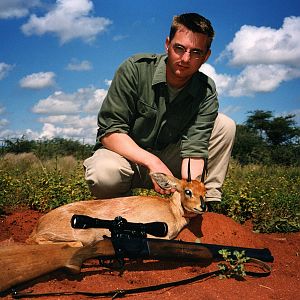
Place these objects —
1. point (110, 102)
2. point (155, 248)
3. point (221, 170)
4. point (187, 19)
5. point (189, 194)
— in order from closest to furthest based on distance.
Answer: point (155, 248) < point (189, 194) < point (187, 19) < point (110, 102) < point (221, 170)

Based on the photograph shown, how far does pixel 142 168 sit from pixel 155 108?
0.95 metres

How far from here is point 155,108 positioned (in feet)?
19.2

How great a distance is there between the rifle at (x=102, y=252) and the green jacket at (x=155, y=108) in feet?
5.83

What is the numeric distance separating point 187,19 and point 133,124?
1613 millimetres

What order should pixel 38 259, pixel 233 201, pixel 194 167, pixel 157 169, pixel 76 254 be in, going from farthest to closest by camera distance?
pixel 233 201, pixel 194 167, pixel 157 169, pixel 76 254, pixel 38 259

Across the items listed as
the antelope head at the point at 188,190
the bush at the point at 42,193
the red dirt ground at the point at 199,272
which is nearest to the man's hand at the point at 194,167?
the antelope head at the point at 188,190

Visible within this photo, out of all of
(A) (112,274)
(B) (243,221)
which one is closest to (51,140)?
(B) (243,221)

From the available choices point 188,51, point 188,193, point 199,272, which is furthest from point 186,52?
point 199,272

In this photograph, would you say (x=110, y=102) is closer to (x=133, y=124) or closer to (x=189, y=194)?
(x=133, y=124)

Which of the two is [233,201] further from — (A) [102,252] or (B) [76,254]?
(B) [76,254]

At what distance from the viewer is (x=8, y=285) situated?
327 cm

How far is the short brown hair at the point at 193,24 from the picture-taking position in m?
5.33

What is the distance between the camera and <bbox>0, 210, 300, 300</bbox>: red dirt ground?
3768mm

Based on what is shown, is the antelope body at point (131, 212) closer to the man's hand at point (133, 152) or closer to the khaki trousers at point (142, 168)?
the man's hand at point (133, 152)
